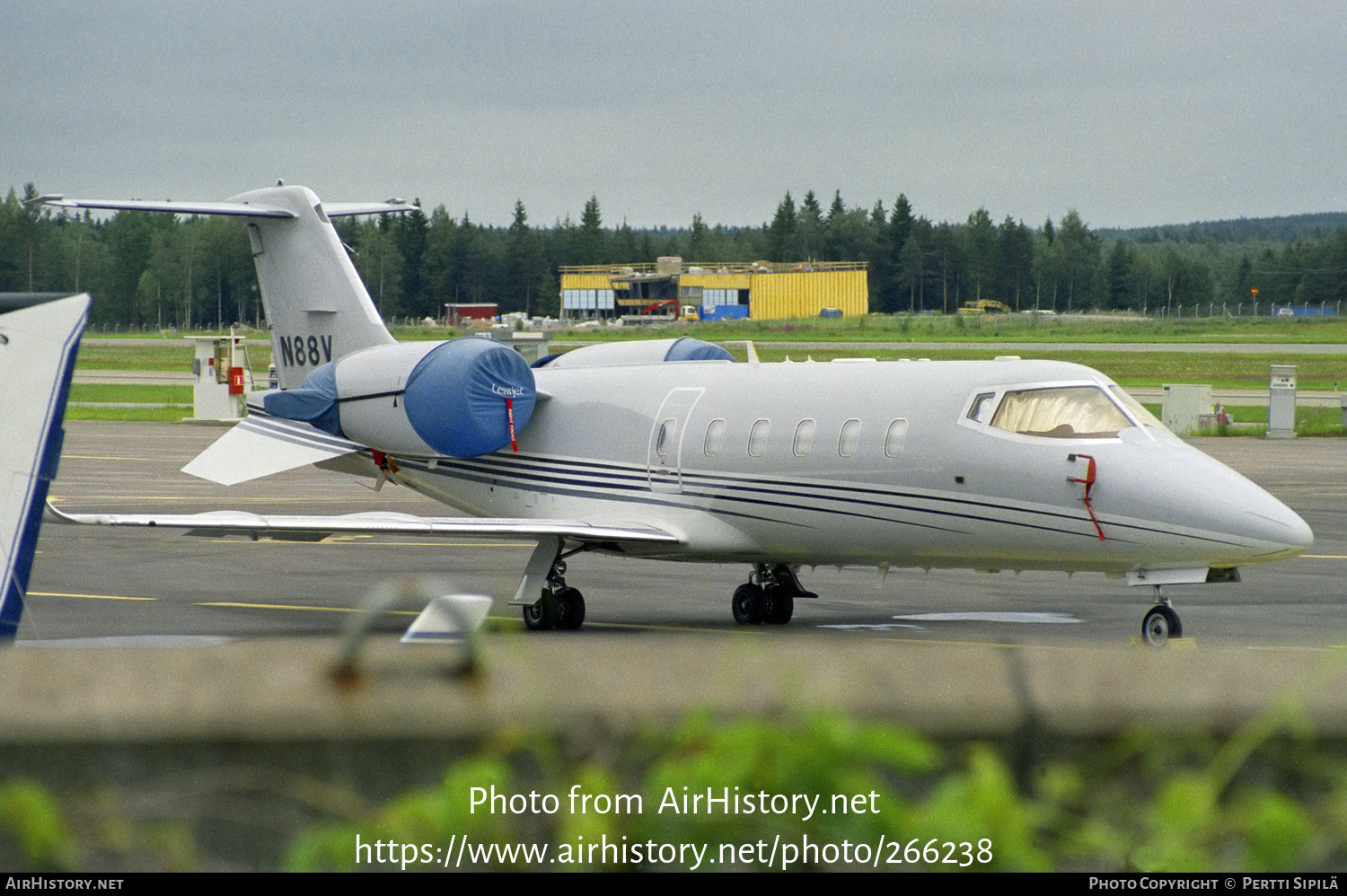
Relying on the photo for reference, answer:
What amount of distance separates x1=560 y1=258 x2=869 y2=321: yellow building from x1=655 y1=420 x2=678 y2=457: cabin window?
10312 centimetres

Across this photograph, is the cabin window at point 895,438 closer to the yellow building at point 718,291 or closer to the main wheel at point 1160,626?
the main wheel at point 1160,626

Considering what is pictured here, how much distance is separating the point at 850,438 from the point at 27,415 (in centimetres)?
948

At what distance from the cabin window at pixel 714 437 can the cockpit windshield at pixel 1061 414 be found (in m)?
3.11

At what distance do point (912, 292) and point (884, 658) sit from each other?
537ft

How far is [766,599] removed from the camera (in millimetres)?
17141

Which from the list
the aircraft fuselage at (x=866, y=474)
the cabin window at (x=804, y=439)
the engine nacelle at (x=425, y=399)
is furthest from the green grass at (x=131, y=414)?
the cabin window at (x=804, y=439)

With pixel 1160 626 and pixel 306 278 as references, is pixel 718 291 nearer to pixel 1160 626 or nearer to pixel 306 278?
pixel 306 278

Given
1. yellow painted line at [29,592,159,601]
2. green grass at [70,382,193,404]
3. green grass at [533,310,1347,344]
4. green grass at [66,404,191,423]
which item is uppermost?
yellow painted line at [29,592,159,601]

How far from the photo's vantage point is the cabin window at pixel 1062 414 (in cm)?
1367

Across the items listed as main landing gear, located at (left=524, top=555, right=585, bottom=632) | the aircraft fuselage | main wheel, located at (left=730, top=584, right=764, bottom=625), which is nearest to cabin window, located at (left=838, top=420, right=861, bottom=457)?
the aircraft fuselage

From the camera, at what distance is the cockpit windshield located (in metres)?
13.7

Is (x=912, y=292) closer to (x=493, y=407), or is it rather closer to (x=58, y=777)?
(x=493, y=407)

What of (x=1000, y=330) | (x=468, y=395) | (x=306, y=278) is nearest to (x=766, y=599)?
(x=468, y=395)

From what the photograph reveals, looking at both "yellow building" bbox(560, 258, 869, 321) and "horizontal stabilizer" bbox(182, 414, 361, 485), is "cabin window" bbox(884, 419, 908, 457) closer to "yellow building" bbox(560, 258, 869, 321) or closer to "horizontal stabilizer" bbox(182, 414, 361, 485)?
"horizontal stabilizer" bbox(182, 414, 361, 485)
